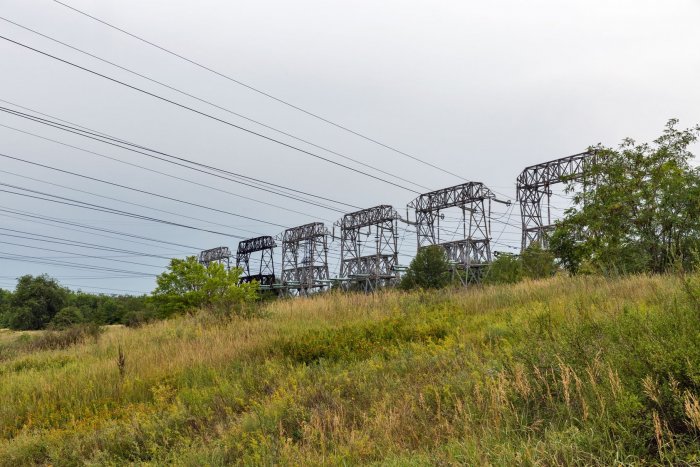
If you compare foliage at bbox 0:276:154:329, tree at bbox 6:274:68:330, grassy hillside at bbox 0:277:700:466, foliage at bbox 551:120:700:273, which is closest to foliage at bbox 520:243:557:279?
foliage at bbox 551:120:700:273

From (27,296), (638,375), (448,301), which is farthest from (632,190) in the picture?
(27,296)

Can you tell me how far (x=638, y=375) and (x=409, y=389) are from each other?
7.64ft

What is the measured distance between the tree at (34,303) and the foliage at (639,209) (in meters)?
62.4

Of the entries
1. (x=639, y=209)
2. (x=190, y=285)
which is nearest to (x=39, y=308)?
(x=190, y=285)

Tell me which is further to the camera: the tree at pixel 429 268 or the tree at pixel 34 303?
the tree at pixel 34 303

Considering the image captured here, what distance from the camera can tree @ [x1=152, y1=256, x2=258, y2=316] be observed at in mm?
31672

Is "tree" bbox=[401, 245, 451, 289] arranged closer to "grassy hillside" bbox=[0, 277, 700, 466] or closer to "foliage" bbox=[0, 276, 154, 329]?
"grassy hillside" bbox=[0, 277, 700, 466]

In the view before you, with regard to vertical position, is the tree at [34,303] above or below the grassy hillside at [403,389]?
above

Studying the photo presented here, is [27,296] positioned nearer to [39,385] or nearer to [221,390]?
[39,385]

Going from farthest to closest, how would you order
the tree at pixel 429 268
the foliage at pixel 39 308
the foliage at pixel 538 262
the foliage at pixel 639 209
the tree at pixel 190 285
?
the foliage at pixel 39 308, the tree at pixel 429 268, the tree at pixel 190 285, the foliage at pixel 538 262, the foliage at pixel 639 209

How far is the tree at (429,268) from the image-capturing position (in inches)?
1556

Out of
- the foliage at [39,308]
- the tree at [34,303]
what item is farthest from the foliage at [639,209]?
the tree at [34,303]

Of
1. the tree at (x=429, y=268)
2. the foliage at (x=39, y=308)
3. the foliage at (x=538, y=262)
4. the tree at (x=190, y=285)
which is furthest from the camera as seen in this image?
the foliage at (x=39, y=308)

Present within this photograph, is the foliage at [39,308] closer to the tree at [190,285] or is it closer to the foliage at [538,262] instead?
the tree at [190,285]
